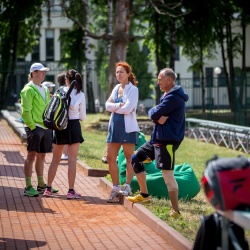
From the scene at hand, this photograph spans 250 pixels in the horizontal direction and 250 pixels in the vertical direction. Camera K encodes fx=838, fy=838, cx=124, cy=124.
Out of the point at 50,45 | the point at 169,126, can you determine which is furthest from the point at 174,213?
the point at 50,45

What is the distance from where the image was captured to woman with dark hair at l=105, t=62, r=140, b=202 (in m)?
11.9

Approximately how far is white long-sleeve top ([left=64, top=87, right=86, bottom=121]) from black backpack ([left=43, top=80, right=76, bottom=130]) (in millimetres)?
111

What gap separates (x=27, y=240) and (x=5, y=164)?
7703 mm

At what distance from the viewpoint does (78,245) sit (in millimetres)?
9328

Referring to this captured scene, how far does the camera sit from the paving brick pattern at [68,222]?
9398 mm

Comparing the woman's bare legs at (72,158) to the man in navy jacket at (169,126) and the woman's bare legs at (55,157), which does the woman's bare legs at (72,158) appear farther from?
the man in navy jacket at (169,126)

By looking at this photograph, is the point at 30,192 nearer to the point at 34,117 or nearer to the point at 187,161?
the point at 34,117

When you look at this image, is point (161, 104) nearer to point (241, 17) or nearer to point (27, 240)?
point (27, 240)

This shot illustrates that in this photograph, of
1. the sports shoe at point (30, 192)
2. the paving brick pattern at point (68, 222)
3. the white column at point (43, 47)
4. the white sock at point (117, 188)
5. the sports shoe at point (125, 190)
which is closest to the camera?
the paving brick pattern at point (68, 222)

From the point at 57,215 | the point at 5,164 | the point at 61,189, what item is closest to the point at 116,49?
the point at 5,164

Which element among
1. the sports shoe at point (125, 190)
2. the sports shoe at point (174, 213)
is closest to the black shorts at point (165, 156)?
the sports shoe at point (174, 213)

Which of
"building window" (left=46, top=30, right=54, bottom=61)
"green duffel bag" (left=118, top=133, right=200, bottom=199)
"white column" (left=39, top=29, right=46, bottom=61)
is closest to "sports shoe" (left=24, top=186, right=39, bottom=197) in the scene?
"green duffel bag" (left=118, top=133, right=200, bottom=199)

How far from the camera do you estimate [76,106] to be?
1249 cm

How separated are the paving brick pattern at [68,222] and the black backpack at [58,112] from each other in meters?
1.16
